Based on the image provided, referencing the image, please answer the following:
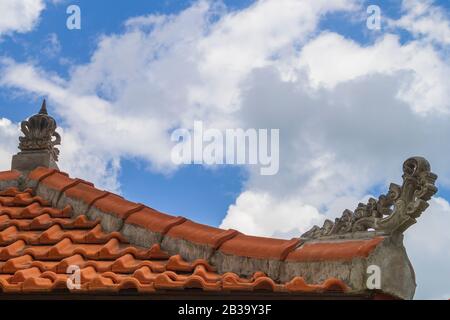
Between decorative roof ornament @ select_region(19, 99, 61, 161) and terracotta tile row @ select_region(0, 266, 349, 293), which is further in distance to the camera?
decorative roof ornament @ select_region(19, 99, 61, 161)

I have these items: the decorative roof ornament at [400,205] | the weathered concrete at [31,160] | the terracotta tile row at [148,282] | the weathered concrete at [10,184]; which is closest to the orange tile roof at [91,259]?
the terracotta tile row at [148,282]

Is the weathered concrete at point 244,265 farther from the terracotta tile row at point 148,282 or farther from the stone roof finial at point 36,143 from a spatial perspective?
the stone roof finial at point 36,143

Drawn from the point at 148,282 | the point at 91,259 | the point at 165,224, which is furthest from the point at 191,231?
the point at 148,282

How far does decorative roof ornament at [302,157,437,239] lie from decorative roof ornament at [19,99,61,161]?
13.0 feet

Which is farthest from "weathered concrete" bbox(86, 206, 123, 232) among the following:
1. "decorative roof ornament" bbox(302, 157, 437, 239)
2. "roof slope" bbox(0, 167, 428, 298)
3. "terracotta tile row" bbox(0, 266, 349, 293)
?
"decorative roof ornament" bbox(302, 157, 437, 239)

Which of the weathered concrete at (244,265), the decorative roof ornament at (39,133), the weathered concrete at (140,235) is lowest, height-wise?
the weathered concrete at (244,265)

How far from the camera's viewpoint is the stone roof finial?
26.3 ft

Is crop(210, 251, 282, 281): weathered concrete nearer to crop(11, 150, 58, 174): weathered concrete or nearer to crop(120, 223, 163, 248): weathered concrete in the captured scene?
crop(120, 223, 163, 248): weathered concrete

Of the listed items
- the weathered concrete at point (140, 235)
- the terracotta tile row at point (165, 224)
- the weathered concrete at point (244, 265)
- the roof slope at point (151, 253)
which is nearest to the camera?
the roof slope at point (151, 253)

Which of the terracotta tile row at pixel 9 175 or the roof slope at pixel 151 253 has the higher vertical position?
the terracotta tile row at pixel 9 175

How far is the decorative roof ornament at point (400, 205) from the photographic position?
4.95 meters

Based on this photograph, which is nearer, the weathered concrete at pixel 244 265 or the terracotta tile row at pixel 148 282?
the terracotta tile row at pixel 148 282

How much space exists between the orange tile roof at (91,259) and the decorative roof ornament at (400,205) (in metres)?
0.56
